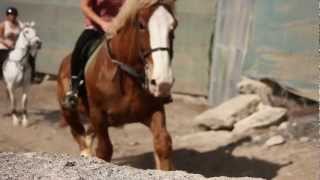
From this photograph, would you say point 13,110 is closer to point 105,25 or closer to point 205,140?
point 205,140

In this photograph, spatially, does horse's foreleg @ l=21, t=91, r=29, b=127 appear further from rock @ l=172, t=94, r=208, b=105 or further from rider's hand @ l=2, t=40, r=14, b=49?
rock @ l=172, t=94, r=208, b=105

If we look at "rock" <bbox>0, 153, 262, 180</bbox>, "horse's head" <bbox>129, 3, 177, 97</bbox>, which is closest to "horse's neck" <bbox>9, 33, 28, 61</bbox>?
Result: "horse's head" <bbox>129, 3, 177, 97</bbox>

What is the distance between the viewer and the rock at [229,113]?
928 cm

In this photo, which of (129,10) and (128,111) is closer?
(129,10)

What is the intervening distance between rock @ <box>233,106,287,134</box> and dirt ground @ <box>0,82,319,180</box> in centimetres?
9

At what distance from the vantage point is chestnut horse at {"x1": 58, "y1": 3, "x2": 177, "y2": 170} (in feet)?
19.2

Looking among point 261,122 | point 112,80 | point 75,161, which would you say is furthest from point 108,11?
point 75,161

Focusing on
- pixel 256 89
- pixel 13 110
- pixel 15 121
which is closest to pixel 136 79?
pixel 256 89

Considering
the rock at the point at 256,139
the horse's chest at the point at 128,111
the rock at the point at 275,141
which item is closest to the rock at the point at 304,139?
the rock at the point at 275,141

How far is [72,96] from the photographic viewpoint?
730cm

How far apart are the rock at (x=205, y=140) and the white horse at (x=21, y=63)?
9.83 feet

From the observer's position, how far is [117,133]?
10.2 meters

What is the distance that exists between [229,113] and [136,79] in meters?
3.16

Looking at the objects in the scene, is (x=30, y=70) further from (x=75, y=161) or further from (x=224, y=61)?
(x=75, y=161)
